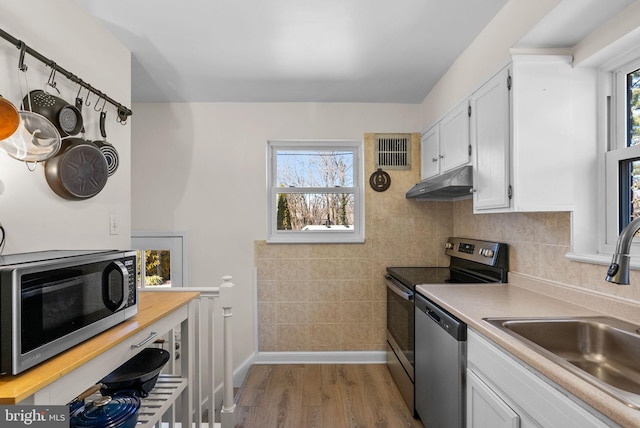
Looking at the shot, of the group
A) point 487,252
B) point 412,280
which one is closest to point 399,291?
point 412,280

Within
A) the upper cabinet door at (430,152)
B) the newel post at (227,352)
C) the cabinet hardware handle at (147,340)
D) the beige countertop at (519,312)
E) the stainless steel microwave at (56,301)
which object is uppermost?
the upper cabinet door at (430,152)

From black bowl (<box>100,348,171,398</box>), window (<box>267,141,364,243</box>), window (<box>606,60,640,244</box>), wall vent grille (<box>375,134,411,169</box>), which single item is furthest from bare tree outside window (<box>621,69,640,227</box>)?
black bowl (<box>100,348,171,398</box>)

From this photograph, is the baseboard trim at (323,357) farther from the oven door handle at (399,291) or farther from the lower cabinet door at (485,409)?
the lower cabinet door at (485,409)

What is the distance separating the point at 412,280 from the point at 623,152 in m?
1.33

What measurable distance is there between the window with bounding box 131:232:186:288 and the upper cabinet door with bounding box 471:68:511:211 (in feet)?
8.30

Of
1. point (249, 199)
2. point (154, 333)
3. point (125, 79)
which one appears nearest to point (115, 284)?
point (154, 333)

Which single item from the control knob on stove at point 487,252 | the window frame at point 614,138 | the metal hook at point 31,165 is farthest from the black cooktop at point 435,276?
the metal hook at point 31,165

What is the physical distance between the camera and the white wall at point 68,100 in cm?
123

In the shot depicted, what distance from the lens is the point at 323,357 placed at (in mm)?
2881

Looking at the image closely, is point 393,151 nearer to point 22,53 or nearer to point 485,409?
point 485,409

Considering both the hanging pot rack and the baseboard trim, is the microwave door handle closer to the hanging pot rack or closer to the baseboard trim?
the hanging pot rack

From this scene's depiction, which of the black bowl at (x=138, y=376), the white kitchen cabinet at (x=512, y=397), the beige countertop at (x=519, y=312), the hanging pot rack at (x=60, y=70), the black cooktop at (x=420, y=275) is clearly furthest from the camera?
the black cooktop at (x=420, y=275)

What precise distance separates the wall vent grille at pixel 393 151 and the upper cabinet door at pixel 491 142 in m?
1.06

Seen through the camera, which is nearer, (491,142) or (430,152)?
(491,142)
